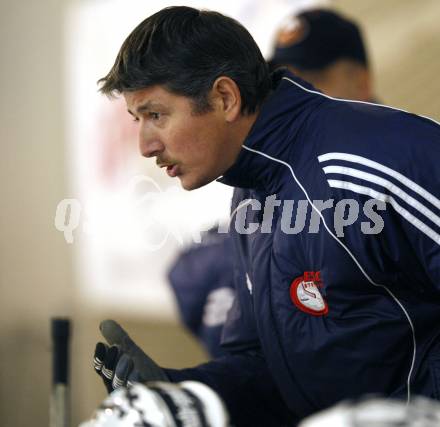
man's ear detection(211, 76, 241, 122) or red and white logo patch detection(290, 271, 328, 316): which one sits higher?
man's ear detection(211, 76, 241, 122)

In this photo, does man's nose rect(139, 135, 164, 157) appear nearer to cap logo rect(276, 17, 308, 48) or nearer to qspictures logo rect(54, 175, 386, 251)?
qspictures logo rect(54, 175, 386, 251)

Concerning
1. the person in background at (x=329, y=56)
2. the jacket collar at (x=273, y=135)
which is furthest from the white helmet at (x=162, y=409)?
the person in background at (x=329, y=56)

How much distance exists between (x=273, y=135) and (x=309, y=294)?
0.23 m

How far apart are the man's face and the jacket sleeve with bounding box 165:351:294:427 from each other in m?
0.28

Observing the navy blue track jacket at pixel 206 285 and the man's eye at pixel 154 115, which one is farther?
the navy blue track jacket at pixel 206 285

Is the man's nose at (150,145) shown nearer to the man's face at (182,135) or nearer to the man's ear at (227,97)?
the man's face at (182,135)

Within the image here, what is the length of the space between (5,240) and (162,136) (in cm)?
187

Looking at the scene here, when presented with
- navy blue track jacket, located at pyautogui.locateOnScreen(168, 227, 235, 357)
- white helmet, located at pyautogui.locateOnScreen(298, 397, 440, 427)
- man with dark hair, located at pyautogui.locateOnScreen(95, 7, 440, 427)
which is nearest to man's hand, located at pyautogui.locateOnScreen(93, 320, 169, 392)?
man with dark hair, located at pyautogui.locateOnScreen(95, 7, 440, 427)

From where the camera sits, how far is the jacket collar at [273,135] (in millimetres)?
1290

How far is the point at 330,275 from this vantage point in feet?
4.02

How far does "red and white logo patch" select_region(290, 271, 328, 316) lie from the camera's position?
1.24 meters

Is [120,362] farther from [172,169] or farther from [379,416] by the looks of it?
[379,416]

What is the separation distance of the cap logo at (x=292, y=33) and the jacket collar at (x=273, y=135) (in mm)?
764

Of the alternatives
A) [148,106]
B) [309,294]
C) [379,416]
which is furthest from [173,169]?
[379,416]
